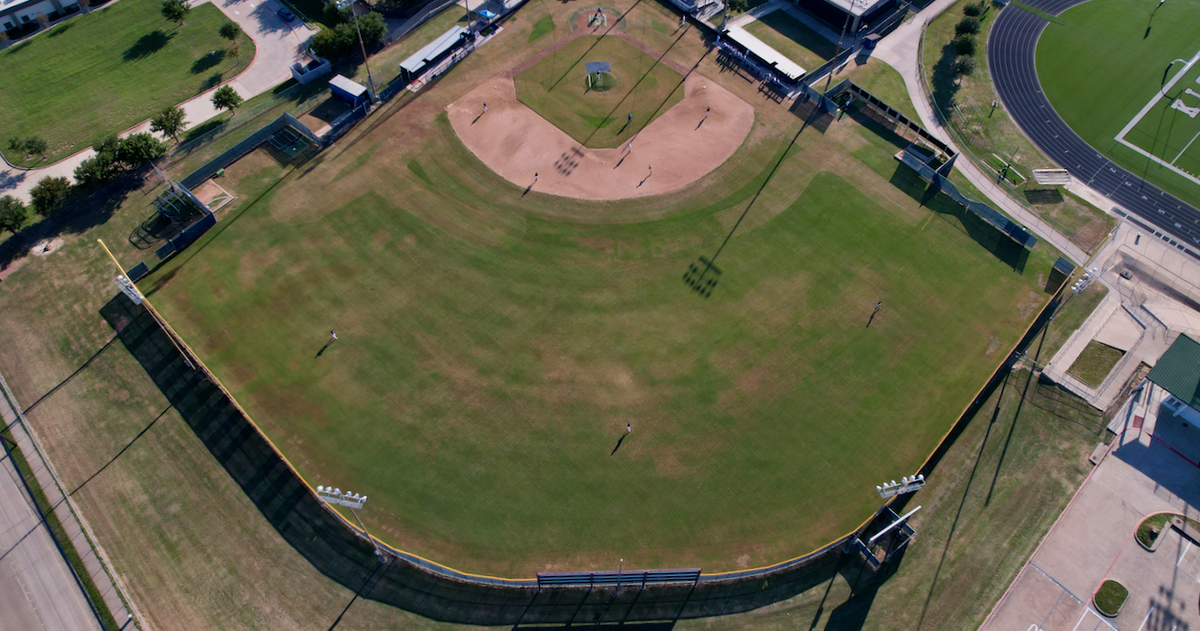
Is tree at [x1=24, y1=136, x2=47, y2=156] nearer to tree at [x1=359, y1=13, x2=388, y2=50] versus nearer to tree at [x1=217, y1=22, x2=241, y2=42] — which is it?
tree at [x1=217, y1=22, x2=241, y2=42]

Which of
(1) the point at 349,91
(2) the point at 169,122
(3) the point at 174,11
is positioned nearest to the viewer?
(2) the point at 169,122

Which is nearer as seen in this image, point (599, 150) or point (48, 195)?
point (48, 195)

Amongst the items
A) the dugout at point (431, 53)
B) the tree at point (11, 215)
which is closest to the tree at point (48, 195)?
the tree at point (11, 215)

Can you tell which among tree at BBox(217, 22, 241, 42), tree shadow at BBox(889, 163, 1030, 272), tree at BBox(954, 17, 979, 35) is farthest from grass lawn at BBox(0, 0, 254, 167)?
tree at BBox(954, 17, 979, 35)

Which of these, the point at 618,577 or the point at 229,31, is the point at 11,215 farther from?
the point at 618,577

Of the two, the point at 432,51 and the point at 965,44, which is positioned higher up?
the point at 965,44

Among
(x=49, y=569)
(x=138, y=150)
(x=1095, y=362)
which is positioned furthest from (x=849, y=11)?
(x=49, y=569)
